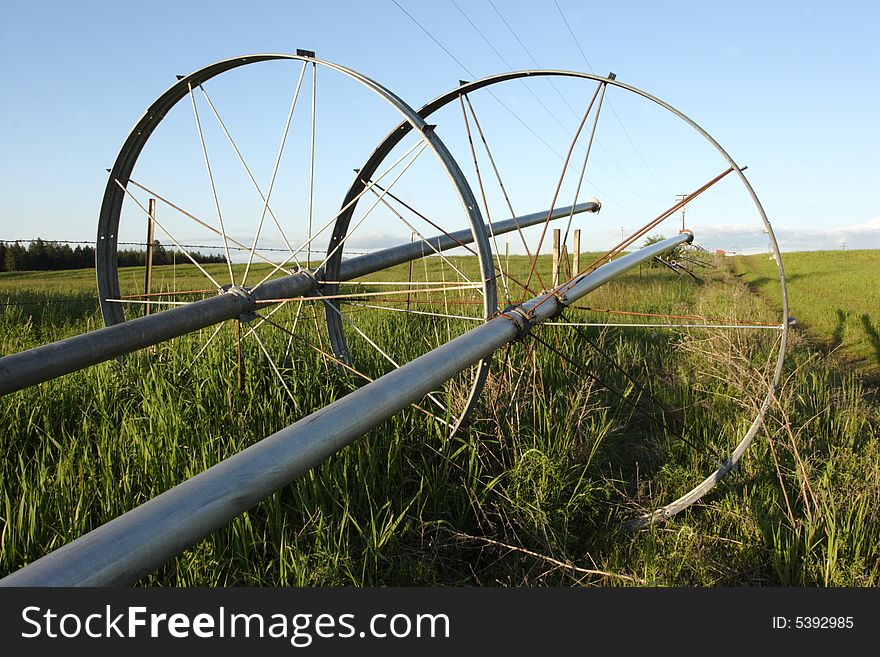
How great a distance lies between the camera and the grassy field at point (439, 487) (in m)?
2.74

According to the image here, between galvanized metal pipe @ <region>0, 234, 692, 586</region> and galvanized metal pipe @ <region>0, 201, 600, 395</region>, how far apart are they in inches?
73.9

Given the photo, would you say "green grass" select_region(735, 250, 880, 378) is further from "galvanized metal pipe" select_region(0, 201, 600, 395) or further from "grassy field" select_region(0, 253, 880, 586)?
"galvanized metal pipe" select_region(0, 201, 600, 395)

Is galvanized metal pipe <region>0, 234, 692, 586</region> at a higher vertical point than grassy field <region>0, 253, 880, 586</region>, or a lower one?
higher

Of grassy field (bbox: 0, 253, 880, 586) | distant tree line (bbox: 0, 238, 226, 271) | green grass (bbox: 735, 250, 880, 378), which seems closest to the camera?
grassy field (bbox: 0, 253, 880, 586)

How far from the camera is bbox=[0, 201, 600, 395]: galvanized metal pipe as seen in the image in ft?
9.17

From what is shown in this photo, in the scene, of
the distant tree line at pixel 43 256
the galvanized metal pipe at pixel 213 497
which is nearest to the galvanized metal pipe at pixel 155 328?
the galvanized metal pipe at pixel 213 497

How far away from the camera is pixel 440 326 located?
6359 mm

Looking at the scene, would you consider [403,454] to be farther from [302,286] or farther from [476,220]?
[302,286]

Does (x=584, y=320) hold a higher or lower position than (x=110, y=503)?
higher

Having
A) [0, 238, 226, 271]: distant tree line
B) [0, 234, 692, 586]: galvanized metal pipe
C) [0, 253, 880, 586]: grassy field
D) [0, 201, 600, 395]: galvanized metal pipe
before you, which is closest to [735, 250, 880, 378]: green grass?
[0, 253, 880, 586]: grassy field

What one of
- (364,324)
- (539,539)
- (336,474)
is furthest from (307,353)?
(539,539)

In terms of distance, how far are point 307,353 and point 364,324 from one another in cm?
154

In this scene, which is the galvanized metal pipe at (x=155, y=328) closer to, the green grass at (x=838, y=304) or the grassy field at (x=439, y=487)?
the grassy field at (x=439, y=487)

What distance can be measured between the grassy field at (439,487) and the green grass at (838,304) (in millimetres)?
4742
